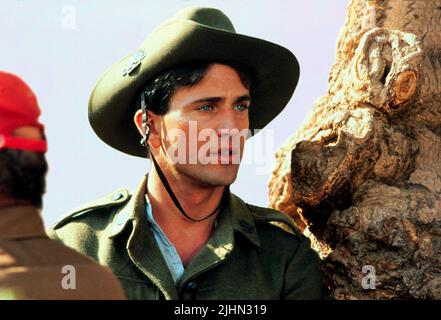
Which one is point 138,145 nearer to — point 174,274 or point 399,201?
point 174,274

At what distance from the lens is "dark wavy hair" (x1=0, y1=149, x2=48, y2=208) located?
3.10m

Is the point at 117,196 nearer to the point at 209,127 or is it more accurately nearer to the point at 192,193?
the point at 192,193

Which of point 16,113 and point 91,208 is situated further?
point 91,208

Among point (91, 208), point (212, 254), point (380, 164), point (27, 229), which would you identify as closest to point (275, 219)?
point (212, 254)

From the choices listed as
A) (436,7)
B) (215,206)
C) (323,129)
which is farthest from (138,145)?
(436,7)

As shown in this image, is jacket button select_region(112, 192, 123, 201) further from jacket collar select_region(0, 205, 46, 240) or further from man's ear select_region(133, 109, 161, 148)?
jacket collar select_region(0, 205, 46, 240)

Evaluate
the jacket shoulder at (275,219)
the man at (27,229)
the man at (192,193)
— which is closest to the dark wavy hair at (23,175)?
the man at (27,229)

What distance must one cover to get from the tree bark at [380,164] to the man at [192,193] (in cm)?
21

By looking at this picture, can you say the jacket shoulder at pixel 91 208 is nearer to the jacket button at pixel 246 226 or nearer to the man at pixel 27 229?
the jacket button at pixel 246 226

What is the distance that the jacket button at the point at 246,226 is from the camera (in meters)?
4.55

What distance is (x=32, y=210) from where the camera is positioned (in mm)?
3129

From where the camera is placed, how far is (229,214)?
4.59 meters

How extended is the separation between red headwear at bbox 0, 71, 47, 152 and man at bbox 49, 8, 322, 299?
1.23 m

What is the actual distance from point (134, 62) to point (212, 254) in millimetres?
922
